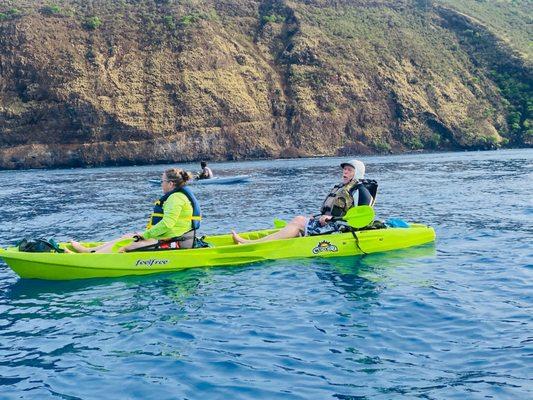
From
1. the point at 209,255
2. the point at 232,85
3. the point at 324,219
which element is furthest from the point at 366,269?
the point at 232,85

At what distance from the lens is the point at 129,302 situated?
9.57 meters

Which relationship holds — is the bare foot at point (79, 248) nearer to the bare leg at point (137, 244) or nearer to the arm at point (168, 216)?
the bare leg at point (137, 244)

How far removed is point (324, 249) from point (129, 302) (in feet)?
14.9

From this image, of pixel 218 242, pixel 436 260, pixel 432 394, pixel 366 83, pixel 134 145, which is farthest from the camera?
pixel 366 83

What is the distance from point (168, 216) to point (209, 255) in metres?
1.30

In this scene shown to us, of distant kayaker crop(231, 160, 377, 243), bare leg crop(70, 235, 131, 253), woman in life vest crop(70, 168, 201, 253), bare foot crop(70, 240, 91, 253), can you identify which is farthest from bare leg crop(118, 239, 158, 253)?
distant kayaker crop(231, 160, 377, 243)

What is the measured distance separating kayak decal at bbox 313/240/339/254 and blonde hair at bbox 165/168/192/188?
3153 millimetres

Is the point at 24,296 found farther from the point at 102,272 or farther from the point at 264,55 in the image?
the point at 264,55

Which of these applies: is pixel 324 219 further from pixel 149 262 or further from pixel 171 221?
pixel 149 262

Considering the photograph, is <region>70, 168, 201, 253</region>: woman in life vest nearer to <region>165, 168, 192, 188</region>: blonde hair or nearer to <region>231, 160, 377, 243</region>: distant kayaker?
<region>165, 168, 192, 188</region>: blonde hair

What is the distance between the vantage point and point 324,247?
41.2ft

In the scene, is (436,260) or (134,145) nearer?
(436,260)

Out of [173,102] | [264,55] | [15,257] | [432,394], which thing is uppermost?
[264,55]

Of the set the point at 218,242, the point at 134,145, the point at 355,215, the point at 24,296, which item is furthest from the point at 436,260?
the point at 134,145
